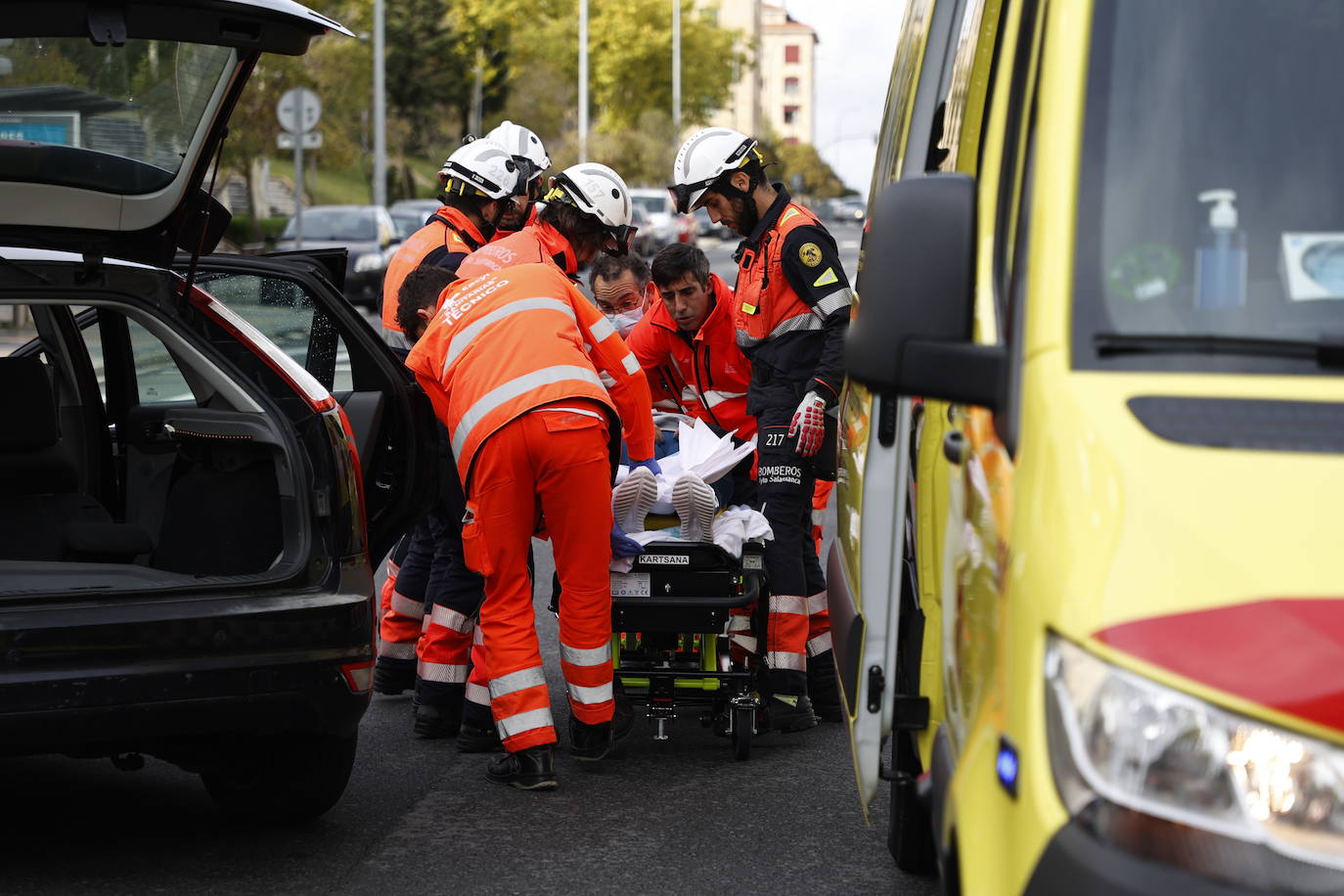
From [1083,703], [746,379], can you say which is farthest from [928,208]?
[746,379]

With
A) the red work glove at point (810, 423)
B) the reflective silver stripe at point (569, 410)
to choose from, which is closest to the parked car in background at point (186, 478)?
the reflective silver stripe at point (569, 410)

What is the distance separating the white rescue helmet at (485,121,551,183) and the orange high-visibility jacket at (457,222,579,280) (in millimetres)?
1855

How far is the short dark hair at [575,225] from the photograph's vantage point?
19.4 ft

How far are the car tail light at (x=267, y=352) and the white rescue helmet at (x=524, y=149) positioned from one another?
9.88ft

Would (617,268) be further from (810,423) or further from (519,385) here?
(519,385)

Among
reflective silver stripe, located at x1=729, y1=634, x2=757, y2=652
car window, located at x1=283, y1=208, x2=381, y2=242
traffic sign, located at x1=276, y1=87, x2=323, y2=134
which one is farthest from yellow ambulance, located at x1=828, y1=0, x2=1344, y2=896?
car window, located at x1=283, y1=208, x2=381, y2=242

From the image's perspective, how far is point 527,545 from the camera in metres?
5.55

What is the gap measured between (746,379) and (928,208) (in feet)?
13.5

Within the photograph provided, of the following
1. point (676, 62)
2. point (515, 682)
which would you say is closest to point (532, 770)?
point (515, 682)

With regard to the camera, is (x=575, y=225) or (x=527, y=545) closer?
(x=527, y=545)

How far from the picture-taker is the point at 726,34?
75.9 meters

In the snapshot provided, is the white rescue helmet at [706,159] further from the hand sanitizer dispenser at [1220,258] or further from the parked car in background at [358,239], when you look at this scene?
the parked car in background at [358,239]

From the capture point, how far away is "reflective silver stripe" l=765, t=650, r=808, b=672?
6117 mm

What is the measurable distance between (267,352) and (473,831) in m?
1.41
